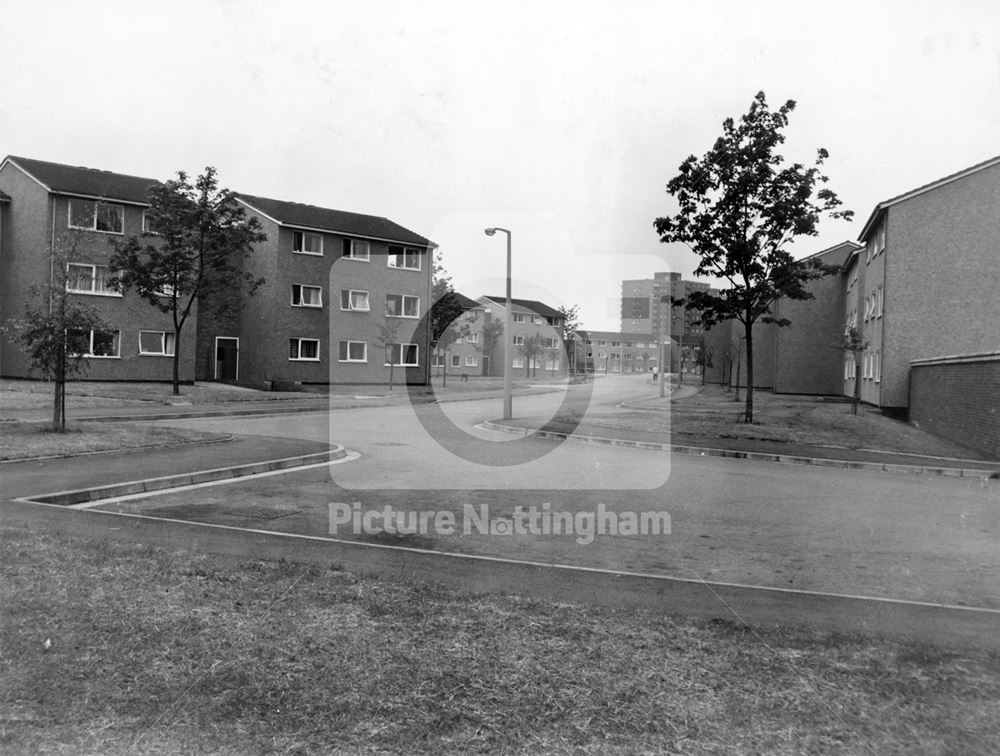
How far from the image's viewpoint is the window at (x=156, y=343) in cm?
3550

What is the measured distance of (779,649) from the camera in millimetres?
4398

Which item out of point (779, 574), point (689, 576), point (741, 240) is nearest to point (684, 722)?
point (689, 576)

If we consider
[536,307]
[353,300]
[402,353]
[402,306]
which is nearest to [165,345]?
[353,300]

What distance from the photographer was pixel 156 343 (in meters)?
35.9

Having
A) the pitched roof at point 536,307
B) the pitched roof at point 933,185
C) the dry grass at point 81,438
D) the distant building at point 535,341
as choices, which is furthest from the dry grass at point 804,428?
the pitched roof at point 536,307

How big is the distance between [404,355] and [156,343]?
1452cm

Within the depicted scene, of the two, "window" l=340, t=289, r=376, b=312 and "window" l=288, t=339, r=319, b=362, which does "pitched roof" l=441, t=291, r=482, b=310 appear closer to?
"window" l=340, t=289, r=376, b=312

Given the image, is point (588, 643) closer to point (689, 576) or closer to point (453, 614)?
point (453, 614)

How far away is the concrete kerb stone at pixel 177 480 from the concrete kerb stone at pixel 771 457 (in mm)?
6763

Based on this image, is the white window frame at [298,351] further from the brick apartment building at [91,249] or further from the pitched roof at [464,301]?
the pitched roof at [464,301]

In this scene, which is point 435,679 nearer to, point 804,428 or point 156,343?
point 804,428

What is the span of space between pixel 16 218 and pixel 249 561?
116 feet

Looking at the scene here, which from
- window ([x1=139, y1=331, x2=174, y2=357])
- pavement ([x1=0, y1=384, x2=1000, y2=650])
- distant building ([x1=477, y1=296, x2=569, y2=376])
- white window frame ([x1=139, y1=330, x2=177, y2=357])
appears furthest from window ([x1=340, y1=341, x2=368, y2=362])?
distant building ([x1=477, y1=296, x2=569, y2=376])

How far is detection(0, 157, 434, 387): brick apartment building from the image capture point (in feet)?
109
